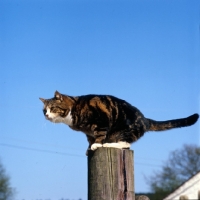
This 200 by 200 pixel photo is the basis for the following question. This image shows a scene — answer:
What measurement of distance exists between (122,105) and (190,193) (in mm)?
4692

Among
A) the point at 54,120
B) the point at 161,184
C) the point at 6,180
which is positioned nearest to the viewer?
the point at 54,120

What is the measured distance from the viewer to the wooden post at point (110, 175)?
2404 mm

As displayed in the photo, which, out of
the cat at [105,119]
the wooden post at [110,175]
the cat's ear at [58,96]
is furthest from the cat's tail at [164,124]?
the wooden post at [110,175]

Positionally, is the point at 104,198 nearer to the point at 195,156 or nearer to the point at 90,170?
the point at 90,170

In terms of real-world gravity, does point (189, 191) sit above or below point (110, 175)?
above

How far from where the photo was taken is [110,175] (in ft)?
7.93

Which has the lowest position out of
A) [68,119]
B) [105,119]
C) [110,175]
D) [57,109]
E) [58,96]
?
[110,175]

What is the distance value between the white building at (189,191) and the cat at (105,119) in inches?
161

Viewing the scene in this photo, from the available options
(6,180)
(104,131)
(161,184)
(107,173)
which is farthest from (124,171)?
(161,184)

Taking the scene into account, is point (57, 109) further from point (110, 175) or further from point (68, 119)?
point (110, 175)

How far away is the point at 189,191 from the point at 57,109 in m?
4.60

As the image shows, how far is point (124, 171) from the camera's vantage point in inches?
96.6

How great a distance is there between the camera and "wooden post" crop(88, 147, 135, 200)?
2.40m

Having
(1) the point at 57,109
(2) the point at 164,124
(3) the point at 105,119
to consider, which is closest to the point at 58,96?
(1) the point at 57,109
